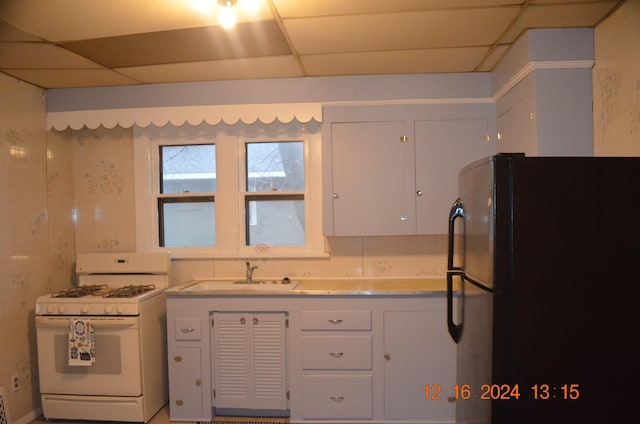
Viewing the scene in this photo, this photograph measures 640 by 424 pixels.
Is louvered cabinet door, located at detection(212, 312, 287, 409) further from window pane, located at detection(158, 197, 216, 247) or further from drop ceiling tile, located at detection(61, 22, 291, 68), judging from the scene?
drop ceiling tile, located at detection(61, 22, 291, 68)

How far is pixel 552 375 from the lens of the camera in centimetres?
146

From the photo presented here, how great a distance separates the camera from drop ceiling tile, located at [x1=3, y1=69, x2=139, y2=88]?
9.45 ft

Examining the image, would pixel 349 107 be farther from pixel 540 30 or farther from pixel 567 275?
pixel 567 275

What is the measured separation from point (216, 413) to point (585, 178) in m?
2.70

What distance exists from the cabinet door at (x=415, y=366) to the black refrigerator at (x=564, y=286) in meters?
1.32

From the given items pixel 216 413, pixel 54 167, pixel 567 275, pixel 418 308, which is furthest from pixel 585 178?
pixel 54 167

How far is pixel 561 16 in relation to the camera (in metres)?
2.19

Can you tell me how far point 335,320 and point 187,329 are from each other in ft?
3.36

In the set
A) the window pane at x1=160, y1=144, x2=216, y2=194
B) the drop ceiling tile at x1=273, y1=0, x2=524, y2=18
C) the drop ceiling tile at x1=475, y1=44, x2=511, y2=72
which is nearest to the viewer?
the drop ceiling tile at x1=273, y1=0, x2=524, y2=18

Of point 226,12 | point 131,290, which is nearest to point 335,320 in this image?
point 131,290

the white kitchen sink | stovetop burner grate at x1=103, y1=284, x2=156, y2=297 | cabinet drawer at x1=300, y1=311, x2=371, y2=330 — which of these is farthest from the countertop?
stovetop burner grate at x1=103, y1=284, x2=156, y2=297

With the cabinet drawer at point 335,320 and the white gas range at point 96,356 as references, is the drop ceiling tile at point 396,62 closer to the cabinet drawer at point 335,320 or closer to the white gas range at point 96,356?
the cabinet drawer at point 335,320

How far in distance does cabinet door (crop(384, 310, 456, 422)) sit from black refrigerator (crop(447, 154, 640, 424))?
4.33 ft

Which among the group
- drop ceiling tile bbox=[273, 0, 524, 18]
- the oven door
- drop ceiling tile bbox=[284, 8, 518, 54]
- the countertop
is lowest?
the oven door
